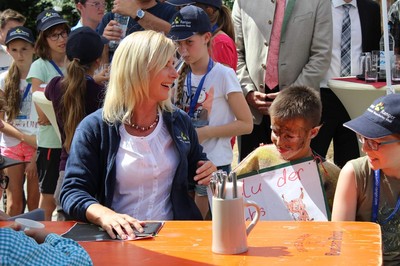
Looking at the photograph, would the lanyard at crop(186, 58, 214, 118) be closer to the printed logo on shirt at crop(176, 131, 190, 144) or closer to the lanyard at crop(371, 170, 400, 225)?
the printed logo on shirt at crop(176, 131, 190, 144)

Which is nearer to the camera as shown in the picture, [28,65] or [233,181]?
[233,181]

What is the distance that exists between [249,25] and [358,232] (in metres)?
2.90

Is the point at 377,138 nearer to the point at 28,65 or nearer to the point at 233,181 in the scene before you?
the point at 233,181

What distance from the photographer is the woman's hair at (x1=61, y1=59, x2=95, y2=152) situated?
426 centimetres

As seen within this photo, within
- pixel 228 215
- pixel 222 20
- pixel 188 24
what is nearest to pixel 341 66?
pixel 222 20

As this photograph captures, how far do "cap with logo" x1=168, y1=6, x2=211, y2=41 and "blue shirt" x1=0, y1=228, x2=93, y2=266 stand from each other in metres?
2.45

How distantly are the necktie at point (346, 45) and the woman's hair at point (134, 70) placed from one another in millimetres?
2406

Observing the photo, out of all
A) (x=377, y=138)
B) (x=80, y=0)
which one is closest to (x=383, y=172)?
(x=377, y=138)

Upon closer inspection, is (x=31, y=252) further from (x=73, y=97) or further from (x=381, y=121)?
(x=73, y=97)

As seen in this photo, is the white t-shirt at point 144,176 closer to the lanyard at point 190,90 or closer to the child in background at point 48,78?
the lanyard at point 190,90

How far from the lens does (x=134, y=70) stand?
3229mm

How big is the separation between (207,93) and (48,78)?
5.16 ft

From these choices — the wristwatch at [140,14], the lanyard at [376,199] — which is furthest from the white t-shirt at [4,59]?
the lanyard at [376,199]

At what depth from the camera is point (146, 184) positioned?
3254mm
